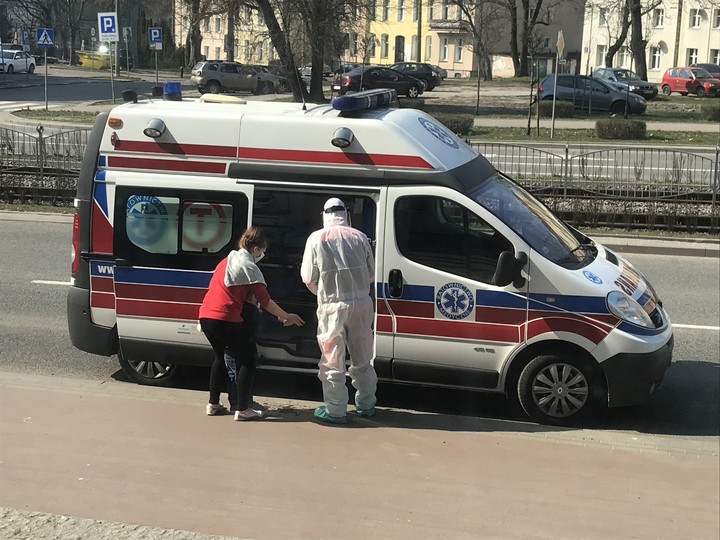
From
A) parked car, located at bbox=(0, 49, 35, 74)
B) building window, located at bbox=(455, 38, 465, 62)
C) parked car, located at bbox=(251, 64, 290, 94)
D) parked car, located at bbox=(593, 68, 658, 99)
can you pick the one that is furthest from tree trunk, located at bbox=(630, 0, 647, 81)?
parked car, located at bbox=(0, 49, 35, 74)

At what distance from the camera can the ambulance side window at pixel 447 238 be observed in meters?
6.89

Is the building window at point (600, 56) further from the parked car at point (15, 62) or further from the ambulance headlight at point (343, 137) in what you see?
the ambulance headlight at point (343, 137)

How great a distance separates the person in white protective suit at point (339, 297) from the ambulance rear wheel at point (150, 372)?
1.59m

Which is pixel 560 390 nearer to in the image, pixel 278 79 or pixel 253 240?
pixel 253 240

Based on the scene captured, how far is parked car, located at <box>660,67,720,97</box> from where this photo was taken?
5038cm

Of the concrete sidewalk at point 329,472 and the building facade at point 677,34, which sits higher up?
the building facade at point 677,34

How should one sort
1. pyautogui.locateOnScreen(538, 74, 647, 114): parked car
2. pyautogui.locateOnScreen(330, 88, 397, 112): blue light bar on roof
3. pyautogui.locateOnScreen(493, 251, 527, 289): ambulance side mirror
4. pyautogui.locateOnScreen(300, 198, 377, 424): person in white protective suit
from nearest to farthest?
pyautogui.locateOnScreen(300, 198, 377, 424): person in white protective suit → pyautogui.locateOnScreen(493, 251, 527, 289): ambulance side mirror → pyautogui.locateOnScreen(330, 88, 397, 112): blue light bar on roof → pyautogui.locateOnScreen(538, 74, 647, 114): parked car

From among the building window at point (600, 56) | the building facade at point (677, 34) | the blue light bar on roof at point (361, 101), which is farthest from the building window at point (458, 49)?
the blue light bar on roof at point (361, 101)

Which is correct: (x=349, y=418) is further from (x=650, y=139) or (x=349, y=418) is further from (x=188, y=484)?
(x=650, y=139)

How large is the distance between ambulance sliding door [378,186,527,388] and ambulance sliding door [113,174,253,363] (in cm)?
119

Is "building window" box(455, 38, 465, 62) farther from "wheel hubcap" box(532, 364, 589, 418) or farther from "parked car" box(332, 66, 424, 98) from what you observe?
"wheel hubcap" box(532, 364, 589, 418)

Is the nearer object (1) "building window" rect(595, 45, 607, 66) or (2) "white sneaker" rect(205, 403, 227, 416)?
(2) "white sneaker" rect(205, 403, 227, 416)

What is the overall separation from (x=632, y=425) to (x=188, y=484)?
3383 millimetres

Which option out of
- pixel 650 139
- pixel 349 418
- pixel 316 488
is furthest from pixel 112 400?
pixel 650 139
